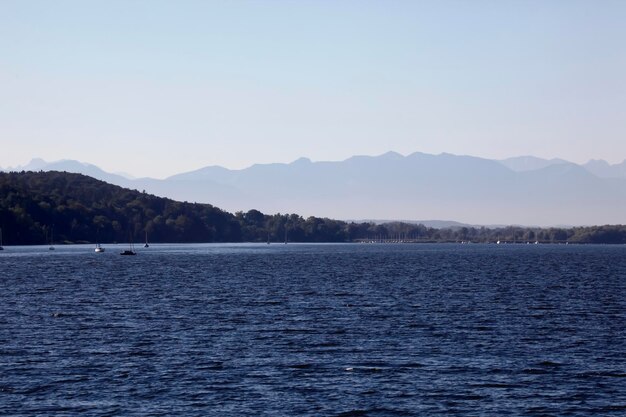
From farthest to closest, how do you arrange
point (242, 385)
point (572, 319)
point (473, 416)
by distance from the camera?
point (572, 319) → point (242, 385) → point (473, 416)

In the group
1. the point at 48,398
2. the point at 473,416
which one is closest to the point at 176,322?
the point at 48,398

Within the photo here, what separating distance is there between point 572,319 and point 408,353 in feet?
89.9

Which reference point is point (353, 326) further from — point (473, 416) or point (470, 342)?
point (473, 416)

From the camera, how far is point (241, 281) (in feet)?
468

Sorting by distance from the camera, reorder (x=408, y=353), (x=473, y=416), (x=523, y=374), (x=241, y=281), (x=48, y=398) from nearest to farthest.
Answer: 1. (x=473, y=416)
2. (x=48, y=398)
3. (x=523, y=374)
4. (x=408, y=353)
5. (x=241, y=281)

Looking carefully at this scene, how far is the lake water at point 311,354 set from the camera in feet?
156

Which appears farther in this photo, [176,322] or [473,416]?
[176,322]

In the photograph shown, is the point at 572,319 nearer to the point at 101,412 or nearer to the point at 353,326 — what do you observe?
the point at 353,326

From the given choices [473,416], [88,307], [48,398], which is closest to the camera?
[473,416]

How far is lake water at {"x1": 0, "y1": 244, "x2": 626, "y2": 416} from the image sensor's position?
47.6m

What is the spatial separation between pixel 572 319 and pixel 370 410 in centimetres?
4296

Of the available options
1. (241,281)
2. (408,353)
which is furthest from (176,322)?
(241,281)

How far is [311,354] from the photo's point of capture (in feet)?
203

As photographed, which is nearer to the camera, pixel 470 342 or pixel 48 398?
pixel 48 398
